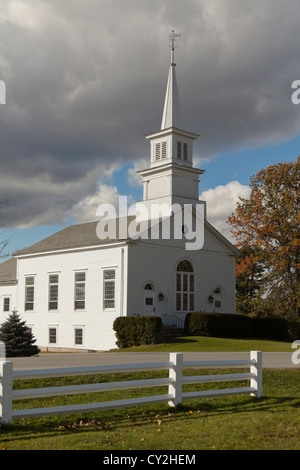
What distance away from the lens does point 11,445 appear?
8.00 meters

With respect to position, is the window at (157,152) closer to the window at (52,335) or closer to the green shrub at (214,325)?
the green shrub at (214,325)

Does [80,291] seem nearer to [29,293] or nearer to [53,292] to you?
[53,292]

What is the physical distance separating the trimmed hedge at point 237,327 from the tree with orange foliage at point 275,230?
9.15 feet

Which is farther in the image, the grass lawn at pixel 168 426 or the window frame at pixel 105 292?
the window frame at pixel 105 292

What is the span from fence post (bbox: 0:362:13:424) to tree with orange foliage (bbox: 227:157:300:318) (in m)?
30.3

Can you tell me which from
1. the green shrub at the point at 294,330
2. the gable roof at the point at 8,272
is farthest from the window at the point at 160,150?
the gable roof at the point at 8,272

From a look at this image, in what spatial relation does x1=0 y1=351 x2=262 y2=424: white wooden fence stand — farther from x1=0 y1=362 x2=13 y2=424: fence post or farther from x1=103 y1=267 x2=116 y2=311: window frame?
x1=103 y1=267 x2=116 y2=311: window frame

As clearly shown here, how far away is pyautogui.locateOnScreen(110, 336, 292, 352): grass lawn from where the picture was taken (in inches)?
1045

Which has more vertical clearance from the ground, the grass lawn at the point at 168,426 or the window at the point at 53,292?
the window at the point at 53,292

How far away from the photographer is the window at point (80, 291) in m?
35.2

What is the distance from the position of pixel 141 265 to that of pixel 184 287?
3.96m
